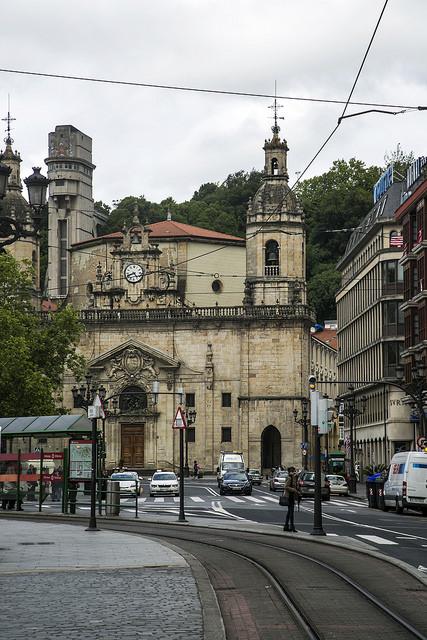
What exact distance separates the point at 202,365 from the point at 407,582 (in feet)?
262

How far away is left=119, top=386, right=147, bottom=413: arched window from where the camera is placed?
98.4 m

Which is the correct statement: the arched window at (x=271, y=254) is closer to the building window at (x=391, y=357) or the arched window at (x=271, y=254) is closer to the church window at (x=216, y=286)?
the church window at (x=216, y=286)

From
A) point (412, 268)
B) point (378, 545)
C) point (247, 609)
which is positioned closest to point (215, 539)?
point (378, 545)

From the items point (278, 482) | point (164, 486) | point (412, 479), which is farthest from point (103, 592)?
point (278, 482)

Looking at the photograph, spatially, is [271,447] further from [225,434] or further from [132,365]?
[132,365]

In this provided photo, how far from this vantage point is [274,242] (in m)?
97.4

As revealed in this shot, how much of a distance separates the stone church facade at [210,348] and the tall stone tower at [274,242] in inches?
2.8

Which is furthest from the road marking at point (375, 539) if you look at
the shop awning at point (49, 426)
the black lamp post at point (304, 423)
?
the black lamp post at point (304, 423)

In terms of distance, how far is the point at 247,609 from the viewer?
14898 millimetres

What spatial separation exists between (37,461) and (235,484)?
2429 centimetres

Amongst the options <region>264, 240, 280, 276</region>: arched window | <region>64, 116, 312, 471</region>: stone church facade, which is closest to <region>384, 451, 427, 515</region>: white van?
<region>64, 116, 312, 471</region>: stone church facade

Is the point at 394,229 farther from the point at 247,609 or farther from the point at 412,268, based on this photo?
the point at 247,609

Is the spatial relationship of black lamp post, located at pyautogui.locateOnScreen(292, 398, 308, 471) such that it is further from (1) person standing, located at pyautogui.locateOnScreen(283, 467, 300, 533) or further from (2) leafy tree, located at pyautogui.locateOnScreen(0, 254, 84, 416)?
(1) person standing, located at pyautogui.locateOnScreen(283, 467, 300, 533)

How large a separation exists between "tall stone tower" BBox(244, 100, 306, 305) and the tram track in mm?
69629
